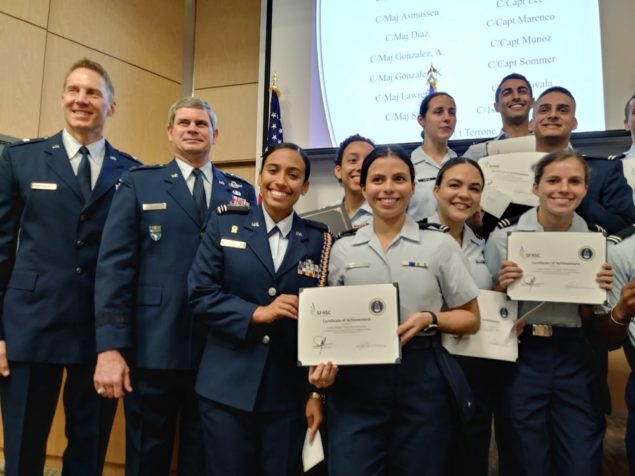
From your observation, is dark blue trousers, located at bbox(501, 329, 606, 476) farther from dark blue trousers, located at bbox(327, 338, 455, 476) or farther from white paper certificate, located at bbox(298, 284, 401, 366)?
white paper certificate, located at bbox(298, 284, 401, 366)

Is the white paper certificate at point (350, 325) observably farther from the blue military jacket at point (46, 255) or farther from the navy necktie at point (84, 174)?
the navy necktie at point (84, 174)

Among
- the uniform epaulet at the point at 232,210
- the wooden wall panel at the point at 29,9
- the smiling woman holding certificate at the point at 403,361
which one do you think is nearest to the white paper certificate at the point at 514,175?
the smiling woman holding certificate at the point at 403,361

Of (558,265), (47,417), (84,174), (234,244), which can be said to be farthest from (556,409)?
(84,174)

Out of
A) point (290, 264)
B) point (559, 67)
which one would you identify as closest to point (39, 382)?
point (290, 264)

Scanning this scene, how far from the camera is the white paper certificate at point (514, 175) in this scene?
240cm

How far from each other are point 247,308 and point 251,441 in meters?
0.46

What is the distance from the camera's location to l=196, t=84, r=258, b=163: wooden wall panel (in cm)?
523

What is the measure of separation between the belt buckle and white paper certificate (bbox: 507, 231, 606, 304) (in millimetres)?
154

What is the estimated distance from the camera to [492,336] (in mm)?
1957

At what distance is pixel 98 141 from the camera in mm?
2322

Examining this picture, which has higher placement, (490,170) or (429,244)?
(490,170)

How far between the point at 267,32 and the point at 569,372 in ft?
14.4

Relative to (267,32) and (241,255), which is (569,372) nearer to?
(241,255)

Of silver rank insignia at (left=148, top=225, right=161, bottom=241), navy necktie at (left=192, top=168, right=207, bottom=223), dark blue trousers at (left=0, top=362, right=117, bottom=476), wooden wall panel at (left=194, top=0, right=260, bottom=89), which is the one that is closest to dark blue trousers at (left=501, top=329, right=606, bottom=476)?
navy necktie at (left=192, top=168, right=207, bottom=223)
